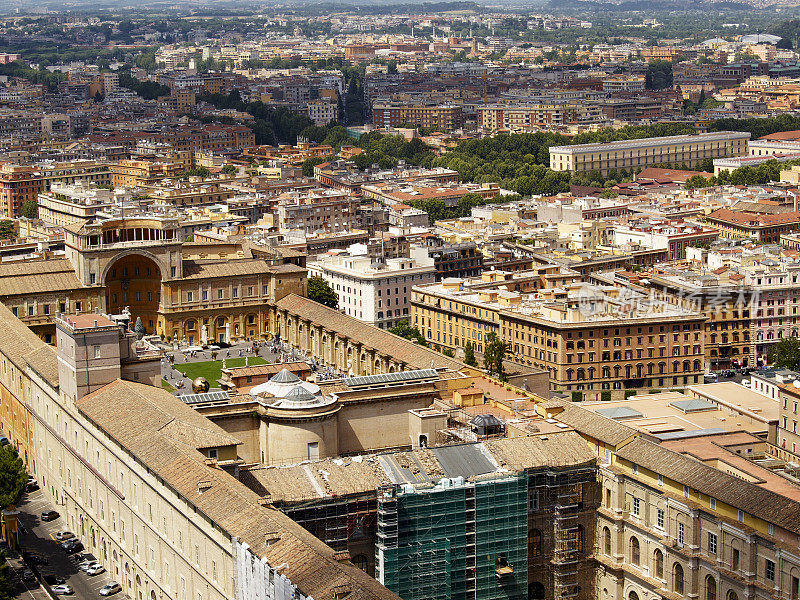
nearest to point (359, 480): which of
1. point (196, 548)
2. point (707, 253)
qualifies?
point (196, 548)

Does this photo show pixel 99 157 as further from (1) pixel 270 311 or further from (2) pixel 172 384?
(2) pixel 172 384

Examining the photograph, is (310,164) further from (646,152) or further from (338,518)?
(338,518)

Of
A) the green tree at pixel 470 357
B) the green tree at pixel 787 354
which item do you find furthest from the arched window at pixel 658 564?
the green tree at pixel 787 354

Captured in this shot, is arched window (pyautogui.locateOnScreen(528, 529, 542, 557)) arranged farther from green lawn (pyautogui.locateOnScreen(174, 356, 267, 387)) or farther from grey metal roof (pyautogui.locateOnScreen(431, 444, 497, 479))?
green lawn (pyautogui.locateOnScreen(174, 356, 267, 387))

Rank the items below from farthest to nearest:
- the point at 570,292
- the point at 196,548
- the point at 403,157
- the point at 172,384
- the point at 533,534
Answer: the point at 403,157 → the point at 570,292 → the point at 172,384 → the point at 533,534 → the point at 196,548

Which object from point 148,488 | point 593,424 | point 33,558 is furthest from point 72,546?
point 593,424

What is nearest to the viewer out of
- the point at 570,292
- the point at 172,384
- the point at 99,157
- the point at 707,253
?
the point at 172,384

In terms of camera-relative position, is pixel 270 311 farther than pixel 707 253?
No

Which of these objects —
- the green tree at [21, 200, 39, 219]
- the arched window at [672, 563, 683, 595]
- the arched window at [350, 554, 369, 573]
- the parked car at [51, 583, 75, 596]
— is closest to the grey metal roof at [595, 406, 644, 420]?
the arched window at [672, 563, 683, 595]
